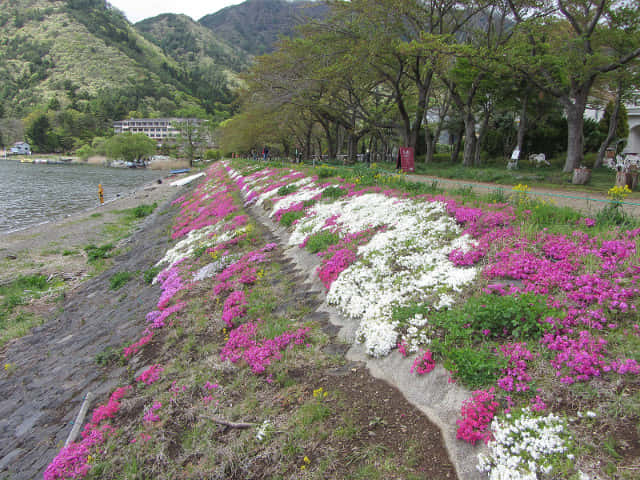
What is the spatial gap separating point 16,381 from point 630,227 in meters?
13.8

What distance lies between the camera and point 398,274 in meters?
6.99

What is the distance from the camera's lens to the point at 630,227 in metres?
6.02

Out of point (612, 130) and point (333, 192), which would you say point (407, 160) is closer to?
point (333, 192)

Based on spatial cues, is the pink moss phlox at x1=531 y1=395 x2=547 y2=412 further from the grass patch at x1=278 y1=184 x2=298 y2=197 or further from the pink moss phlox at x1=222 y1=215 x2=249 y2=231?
the grass patch at x1=278 y1=184 x2=298 y2=197

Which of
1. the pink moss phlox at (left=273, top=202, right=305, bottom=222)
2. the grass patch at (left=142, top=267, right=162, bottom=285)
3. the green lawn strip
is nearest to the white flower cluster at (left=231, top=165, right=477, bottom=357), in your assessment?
the pink moss phlox at (left=273, top=202, right=305, bottom=222)

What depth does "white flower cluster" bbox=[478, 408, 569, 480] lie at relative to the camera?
3.08m

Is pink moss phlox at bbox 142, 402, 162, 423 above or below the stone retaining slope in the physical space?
below

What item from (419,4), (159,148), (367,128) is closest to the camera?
(419,4)

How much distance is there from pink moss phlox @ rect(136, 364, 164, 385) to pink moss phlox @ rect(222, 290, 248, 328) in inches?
65.1

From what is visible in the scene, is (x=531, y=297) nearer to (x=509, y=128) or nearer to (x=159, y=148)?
(x=509, y=128)

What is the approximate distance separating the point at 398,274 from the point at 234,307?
13.1 ft

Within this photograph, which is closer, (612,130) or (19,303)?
(19,303)

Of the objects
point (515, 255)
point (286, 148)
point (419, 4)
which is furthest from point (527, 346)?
point (286, 148)

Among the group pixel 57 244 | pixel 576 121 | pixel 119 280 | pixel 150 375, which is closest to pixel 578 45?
pixel 576 121
